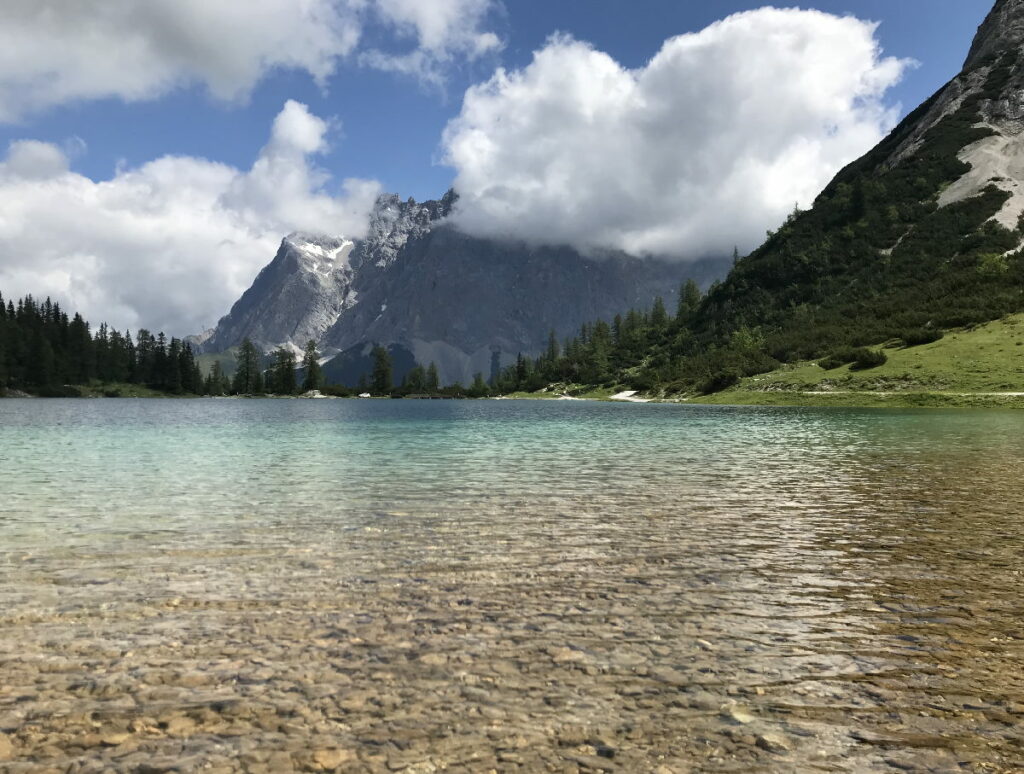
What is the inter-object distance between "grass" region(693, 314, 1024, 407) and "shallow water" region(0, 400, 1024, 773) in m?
85.4

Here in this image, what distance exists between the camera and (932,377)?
102875 millimetres

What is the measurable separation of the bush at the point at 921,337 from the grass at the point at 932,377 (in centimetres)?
133

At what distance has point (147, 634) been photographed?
10188mm

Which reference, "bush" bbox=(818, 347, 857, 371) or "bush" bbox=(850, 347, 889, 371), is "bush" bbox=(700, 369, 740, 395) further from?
"bush" bbox=(850, 347, 889, 371)

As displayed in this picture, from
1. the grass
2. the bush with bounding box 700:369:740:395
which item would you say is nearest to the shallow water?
the grass

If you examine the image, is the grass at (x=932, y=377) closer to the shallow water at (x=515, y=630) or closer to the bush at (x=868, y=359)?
the bush at (x=868, y=359)

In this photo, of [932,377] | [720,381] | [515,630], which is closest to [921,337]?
[932,377]

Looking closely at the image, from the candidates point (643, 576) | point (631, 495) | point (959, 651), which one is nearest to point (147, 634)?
point (643, 576)

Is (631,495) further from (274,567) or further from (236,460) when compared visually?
(236,460)

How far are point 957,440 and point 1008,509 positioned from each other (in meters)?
29.5

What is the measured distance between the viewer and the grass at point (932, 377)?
94.9m

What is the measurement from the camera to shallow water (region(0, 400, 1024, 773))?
6.84m

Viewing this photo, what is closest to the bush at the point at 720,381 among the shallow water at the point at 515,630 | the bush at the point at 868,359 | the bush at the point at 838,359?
the bush at the point at 838,359

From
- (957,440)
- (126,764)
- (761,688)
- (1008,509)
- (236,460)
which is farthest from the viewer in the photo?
(957,440)
